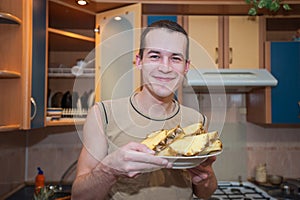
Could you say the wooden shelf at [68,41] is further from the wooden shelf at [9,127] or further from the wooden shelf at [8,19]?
the wooden shelf at [9,127]

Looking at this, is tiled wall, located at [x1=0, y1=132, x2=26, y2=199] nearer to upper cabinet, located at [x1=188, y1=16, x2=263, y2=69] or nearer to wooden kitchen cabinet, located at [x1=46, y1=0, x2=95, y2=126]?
wooden kitchen cabinet, located at [x1=46, y1=0, x2=95, y2=126]

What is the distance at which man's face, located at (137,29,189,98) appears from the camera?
0.61 meters

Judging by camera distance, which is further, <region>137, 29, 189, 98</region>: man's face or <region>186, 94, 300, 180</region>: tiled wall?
<region>186, 94, 300, 180</region>: tiled wall

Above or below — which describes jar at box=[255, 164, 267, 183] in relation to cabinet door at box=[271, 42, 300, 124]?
below

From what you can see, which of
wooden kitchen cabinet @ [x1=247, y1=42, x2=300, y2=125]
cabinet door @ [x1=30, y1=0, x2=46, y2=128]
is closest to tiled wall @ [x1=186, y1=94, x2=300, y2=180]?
wooden kitchen cabinet @ [x1=247, y1=42, x2=300, y2=125]

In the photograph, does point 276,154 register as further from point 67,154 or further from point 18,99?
point 18,99

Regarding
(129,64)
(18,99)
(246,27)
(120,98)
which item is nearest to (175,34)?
(129,64)

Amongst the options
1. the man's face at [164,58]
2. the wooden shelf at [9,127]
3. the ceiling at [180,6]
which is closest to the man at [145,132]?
the man's face at [164,58]

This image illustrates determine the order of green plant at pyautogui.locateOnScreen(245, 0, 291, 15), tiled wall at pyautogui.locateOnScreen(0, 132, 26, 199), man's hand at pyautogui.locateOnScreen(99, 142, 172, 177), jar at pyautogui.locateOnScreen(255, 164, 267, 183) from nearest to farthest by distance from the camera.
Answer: man's hand at pyautogui.locateOnScreen(99, 142, 172, 177) → green plant at pyautogui.locateOnScreen(245, 0, 291, 15) → tiled wall at pyautogui.locateOnScreen(0, 132, 26, 199) → jar at pyautogui.locateOnScreen(255, 164, 267, 183)

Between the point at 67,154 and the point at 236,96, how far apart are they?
108cm

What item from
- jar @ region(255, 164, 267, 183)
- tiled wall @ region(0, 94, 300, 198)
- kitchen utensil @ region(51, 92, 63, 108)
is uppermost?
kitchen utensil @ region(51, 92, 63, 108)

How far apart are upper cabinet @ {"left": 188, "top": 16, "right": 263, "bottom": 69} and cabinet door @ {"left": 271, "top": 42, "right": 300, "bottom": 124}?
84 millimetres

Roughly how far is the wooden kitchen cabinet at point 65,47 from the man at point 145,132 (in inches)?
27.5

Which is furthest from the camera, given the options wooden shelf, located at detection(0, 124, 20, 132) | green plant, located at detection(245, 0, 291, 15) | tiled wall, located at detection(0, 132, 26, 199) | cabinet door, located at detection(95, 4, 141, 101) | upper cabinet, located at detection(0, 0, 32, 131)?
tiled wall, located at detection(0, 132, 26, 199)
